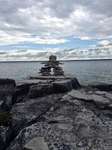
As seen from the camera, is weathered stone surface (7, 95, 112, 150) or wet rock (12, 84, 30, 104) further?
wet rock (12, 84, 30, 104)

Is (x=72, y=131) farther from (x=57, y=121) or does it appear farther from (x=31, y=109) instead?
(x=31, y=109)

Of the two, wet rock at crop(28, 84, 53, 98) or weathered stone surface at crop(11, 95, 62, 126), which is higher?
wet rock at crop(28, 84, 53, 98)

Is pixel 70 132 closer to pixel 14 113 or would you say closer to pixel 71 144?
pixel 71 144

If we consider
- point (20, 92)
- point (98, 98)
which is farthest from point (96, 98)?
A: point (20, 92)

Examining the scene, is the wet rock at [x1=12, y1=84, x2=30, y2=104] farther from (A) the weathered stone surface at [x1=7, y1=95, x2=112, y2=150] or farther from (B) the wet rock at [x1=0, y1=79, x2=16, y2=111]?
(A) the weathered stone surface at [x1=7, y1=95, x2=112, y2=150]

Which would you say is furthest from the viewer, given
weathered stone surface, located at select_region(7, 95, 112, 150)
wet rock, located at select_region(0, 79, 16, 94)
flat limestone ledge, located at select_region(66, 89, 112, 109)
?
wet rock, located at select_region(0, 79, 16, 94)

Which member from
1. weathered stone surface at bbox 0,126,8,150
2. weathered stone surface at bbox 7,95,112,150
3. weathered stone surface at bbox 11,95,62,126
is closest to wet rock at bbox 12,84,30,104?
weathered stone surface at bbox 11,95,62,126

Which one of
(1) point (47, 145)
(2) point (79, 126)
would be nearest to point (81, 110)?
(2) point (79, 126)

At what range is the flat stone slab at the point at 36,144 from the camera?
7389 mm

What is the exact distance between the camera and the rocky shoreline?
7.77 meters

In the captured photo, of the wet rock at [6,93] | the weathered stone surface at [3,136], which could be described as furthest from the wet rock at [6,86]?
the weathered stone surface at [3,136]

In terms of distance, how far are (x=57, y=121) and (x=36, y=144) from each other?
6.14ft

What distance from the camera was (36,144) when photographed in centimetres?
756

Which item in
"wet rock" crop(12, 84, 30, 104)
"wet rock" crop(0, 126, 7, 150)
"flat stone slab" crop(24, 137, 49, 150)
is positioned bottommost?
"wet rock" crop(0, 126, 7, 150)
